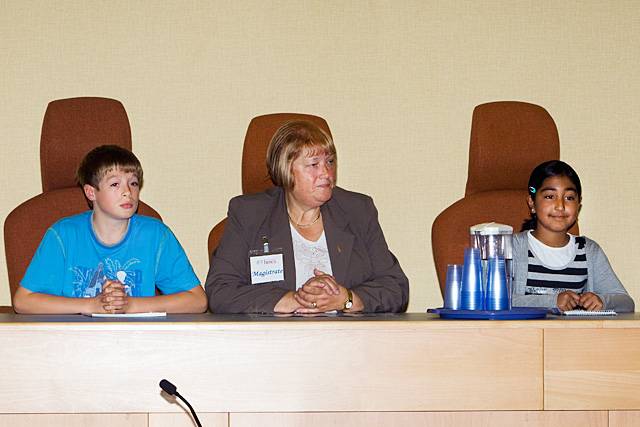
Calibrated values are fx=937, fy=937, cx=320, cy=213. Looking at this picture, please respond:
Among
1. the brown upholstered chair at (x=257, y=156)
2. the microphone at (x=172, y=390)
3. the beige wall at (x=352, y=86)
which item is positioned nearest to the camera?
the microphone at (x=172, y=390)

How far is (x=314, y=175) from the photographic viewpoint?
118 inches

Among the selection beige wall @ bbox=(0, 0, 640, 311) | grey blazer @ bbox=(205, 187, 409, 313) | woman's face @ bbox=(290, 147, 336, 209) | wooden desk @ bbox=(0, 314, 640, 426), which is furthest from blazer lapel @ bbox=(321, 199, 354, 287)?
wooden desk @ bbox=(0, 314, 640, 426)

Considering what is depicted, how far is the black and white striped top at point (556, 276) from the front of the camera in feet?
10.5

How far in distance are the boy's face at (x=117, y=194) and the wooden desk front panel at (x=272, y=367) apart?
96cm

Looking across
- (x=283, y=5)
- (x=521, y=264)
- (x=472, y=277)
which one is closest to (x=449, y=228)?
(x=521, y=264)

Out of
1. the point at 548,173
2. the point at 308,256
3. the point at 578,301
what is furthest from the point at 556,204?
the point at 308,256

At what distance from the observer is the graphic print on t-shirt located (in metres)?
2.94

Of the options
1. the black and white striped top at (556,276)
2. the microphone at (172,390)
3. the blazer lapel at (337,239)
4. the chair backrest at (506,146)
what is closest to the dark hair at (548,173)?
the chair backrest at (506,146)

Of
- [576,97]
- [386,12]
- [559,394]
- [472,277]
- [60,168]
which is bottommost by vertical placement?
[559,394]

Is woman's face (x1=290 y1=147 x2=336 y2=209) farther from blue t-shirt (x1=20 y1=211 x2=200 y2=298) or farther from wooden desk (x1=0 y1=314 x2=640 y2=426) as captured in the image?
wooden desk (x1=0 y1=314 x2=640 y2=426)

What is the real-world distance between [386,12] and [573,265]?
1.44 m

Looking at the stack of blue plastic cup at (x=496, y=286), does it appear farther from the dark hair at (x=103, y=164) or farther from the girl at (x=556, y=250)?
the dark hair at (x=103, y=164)

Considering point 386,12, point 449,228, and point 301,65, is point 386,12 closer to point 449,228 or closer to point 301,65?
point 301,65

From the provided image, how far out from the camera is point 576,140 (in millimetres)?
4102
